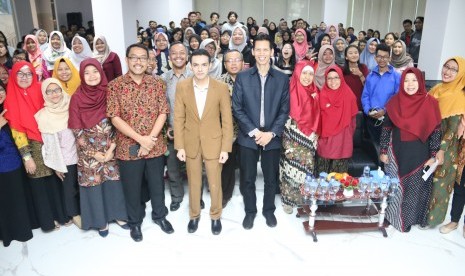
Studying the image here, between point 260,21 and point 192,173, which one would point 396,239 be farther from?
point 260,21

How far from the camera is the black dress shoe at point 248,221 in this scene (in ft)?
9.50

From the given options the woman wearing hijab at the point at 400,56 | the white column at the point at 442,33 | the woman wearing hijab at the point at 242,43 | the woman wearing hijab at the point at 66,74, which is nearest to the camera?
the woman wearing hijab at the point at 66,74

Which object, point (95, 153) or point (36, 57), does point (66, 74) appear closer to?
point (95, 153)

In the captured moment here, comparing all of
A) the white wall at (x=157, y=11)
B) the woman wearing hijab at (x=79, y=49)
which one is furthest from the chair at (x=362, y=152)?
the white wall at (x=157, y=11)

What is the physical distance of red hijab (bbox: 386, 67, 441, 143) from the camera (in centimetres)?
255

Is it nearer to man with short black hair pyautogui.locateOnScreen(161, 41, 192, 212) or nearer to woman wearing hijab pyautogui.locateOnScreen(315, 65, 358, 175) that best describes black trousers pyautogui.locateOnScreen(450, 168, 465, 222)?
woman wearing hijab pyautogui.locateOnScreen(315, 65, 358, 175)

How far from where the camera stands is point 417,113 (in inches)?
102

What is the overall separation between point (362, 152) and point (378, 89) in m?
0.64

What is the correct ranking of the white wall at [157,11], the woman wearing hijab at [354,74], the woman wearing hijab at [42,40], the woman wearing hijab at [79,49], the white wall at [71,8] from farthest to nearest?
the white wall at [71,8] < the white wall at [157,11] < the woman wearing hijab at [42,40] < the woman wearing hijab at [79,49] < the woman wearing hijab at [354,74]

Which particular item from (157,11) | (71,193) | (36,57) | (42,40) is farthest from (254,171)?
(157,11)

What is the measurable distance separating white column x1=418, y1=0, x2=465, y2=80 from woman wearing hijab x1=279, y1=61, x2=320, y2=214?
10.5ft

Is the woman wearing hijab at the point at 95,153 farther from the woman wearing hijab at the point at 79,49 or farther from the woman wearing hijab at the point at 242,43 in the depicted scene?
the woman wearing hijab at the point at 242,43

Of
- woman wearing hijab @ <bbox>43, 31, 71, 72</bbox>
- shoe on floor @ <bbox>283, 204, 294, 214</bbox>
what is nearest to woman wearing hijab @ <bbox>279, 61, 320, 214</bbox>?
shoe on floor @ <bbox>283, 204, 294, 214</bbox>

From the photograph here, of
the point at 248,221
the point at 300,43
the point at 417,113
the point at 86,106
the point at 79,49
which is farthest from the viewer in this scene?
the point at 300,43
